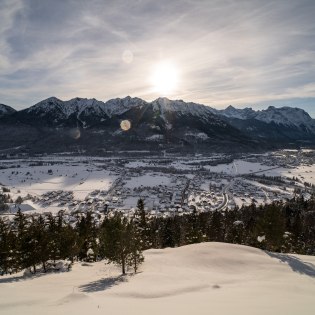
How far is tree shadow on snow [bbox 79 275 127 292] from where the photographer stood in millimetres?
25864

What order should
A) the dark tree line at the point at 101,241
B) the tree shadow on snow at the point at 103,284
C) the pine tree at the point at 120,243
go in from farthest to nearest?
the dark tree line at the point at 101,241 → the pine tree at the point at 120,243 → the tree shadow on snow at the point at 103,284

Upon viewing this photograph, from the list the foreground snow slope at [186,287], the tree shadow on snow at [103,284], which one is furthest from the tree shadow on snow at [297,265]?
the tree shadow on snow at [103,284]

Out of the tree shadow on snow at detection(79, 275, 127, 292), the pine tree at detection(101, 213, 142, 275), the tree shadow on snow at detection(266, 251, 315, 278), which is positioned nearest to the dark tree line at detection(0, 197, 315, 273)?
the pine tree at detection(101, 213, 142, 275)

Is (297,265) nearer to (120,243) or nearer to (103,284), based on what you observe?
(120,243)

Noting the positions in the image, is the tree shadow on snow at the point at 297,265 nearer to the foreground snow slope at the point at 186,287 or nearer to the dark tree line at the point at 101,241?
the foreground snow slope at the point at 186,287

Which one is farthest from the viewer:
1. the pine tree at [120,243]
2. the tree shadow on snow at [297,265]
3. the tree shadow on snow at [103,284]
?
the pine tree at [120,243]

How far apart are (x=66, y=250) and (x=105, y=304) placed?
29.6 metres

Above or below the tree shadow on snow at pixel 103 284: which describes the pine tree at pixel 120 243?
above

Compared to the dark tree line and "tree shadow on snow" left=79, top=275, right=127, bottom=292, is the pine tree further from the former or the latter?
"tree shadow on snow" left=79, top=275, right=127, bottom=292

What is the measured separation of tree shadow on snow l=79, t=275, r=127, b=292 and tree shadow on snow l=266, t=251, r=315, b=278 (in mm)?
18404


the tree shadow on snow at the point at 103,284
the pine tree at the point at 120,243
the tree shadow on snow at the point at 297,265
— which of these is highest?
the pine tree at the point at 120,243

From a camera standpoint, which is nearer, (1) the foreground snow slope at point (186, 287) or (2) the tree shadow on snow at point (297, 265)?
(1) the foreground snow slope at point (186, 287)

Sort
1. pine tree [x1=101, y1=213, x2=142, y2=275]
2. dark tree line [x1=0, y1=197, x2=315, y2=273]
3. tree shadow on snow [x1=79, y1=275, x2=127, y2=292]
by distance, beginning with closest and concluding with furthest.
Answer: tree shadow on snow [x1=79, y1=275, x2=127, y2=292]
pine tree [x1=101, y1=213, x2=142, y2=275]
dark tree line [x1=0, y1=197, x2=315, y2=273]

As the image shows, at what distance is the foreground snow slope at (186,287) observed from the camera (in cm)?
1667
